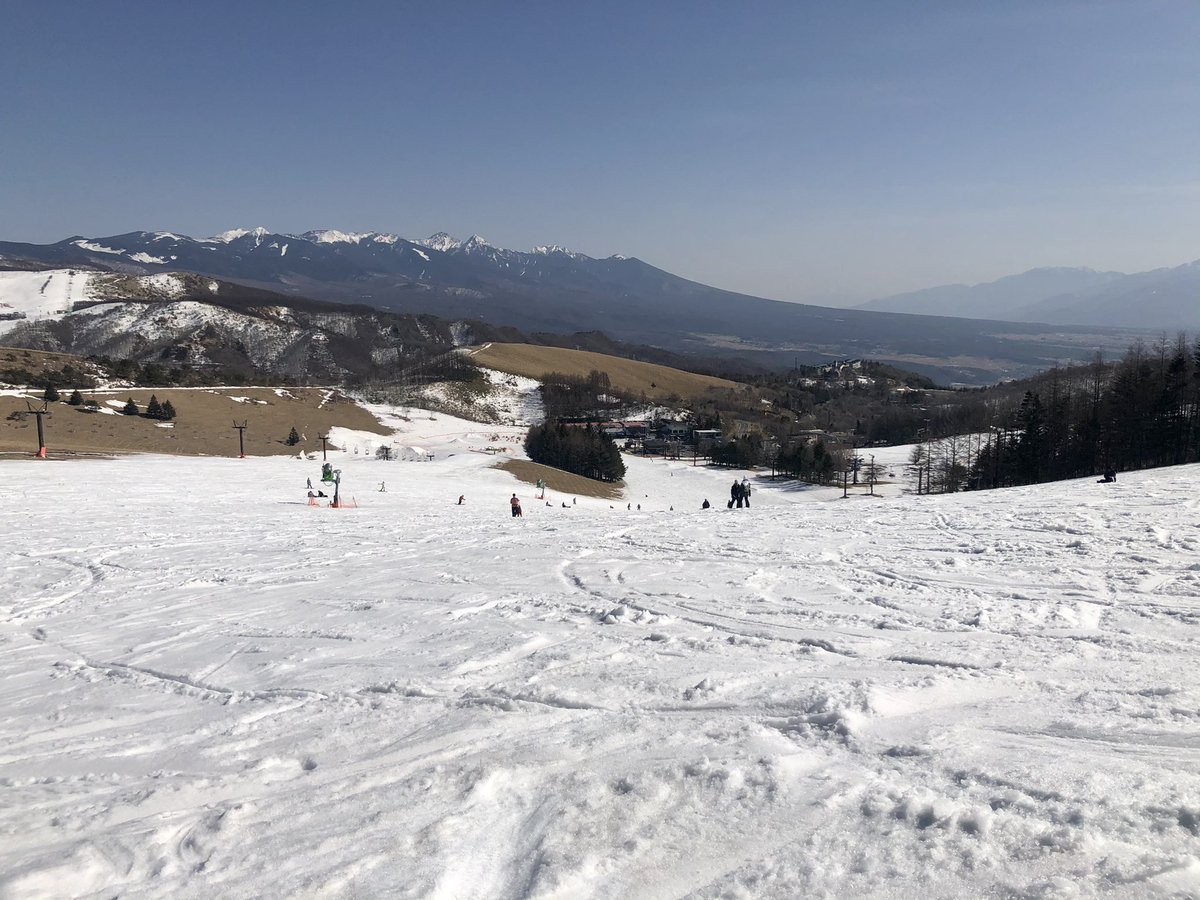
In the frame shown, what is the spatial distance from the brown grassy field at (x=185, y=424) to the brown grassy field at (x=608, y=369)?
77896mm

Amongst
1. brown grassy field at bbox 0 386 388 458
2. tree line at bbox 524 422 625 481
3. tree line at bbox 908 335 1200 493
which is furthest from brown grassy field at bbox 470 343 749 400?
tree line at bbox 908 335 1200 493

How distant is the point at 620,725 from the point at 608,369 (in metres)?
171

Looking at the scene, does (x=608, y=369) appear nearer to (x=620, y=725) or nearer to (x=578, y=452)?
(x=578, y=452)

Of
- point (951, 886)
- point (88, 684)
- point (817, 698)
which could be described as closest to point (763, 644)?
point (817, 698)

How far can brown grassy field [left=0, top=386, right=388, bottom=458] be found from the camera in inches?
2106

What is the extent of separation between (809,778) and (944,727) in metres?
1.64

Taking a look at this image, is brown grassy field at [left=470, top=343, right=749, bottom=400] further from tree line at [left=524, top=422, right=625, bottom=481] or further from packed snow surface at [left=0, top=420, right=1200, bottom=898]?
packed snow surface at [left=0, top=420, right=1200, bottom=898]

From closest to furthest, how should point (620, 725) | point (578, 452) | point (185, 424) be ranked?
point (620, 725)
point (185, 424)
point (578, 452)

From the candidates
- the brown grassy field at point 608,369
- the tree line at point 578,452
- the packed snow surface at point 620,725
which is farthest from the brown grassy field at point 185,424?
the brown grassy field at point 608,369

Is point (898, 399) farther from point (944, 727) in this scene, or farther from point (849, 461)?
point (944, 727)

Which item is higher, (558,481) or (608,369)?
(608,369)

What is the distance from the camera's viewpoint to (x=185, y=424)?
210 ft

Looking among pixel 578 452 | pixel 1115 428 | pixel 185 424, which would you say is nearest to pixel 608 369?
pixel 578 452

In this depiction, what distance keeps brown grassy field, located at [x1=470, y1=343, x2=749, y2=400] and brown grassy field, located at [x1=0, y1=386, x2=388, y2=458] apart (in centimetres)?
7790
